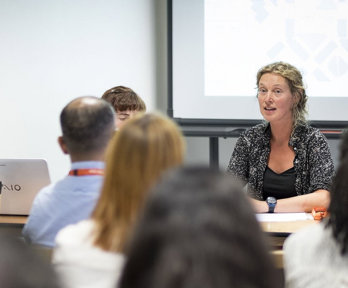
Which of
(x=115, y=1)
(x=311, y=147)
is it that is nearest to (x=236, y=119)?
(x=115, y=1)

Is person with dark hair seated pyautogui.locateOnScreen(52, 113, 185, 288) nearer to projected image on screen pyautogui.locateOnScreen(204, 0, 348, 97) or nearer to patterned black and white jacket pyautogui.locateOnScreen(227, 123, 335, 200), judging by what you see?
patterned black and white jacket pyautogui.locateOnScreen(227, 123, 335, 200)

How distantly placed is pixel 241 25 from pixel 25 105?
5.88 ft

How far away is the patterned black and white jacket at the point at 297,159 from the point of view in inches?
123

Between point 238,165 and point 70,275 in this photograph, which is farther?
point 238,165

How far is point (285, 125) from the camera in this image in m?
3.33

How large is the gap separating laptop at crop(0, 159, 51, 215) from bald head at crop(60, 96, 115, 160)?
24.2 inches

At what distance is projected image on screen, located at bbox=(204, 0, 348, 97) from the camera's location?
15.3 ft

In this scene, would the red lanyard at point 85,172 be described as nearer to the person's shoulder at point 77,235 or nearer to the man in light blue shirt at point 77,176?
the man in light blue shirt at point 77,176

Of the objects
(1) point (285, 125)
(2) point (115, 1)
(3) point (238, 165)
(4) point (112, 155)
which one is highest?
(2) point (115, 1)

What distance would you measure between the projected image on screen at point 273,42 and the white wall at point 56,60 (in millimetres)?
597

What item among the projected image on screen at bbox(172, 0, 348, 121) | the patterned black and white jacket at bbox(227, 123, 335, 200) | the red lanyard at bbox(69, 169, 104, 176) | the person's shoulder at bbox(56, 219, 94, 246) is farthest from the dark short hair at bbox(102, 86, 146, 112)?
the person's shoulder at bbox(56, 219, 94, 246)

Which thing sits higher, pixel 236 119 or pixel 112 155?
pixel 112 155

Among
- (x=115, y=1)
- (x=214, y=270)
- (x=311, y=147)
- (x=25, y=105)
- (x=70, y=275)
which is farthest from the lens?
→ (x=115, y=1)

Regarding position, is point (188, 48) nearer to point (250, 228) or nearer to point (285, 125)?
point (285, 125)
